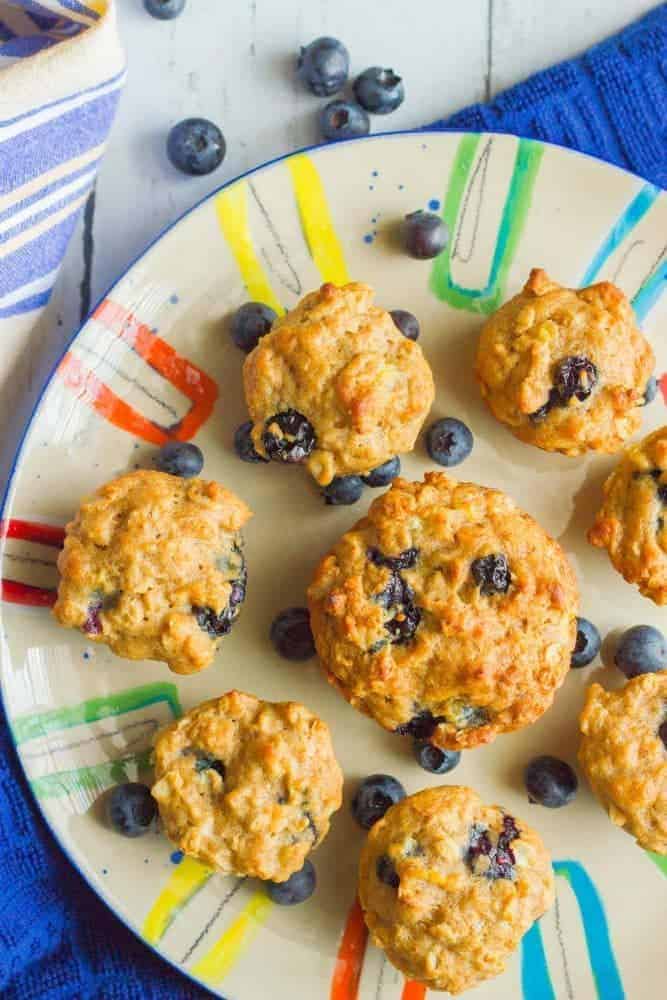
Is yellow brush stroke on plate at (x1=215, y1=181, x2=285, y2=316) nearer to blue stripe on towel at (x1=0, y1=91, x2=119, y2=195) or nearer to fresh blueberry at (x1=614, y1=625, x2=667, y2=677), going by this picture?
blue stripe on towel at (x1=0, y1=91, x2=119, y2=195)

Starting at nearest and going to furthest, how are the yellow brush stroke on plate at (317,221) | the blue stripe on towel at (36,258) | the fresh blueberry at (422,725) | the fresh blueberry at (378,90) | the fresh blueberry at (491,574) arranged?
the fresh blueberry at (491,574) → the fresh blueberry at (422,725) → the blue stripe on towel at (36,258) → the yellow brush stroke on plate at (317,221) → the fresh blueberry at (378,90)

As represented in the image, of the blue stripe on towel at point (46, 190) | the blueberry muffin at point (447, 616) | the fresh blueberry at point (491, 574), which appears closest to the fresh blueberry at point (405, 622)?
the blueberry muffin at point (447, 616)

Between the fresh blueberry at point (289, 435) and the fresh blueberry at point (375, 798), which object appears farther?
the fresh blueberry at point (375, 798)

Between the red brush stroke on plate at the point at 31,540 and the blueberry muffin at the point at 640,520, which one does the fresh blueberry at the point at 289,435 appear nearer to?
the red brush stroke on plate at the point at 31,540

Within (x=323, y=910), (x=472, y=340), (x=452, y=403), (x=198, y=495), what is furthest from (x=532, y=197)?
(x=323, y=910)

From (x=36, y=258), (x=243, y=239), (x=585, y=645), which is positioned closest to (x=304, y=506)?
(x=243, y=239)
